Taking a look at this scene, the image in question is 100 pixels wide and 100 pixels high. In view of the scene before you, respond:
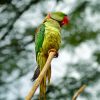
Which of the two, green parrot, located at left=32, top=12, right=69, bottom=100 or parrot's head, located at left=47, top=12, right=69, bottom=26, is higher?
parrot's head, located at left=47, top=12, right=69, bottom=26

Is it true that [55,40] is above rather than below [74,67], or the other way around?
below

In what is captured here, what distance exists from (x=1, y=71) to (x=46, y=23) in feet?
8.87

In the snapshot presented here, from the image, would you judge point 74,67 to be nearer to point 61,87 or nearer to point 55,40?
point 61,87

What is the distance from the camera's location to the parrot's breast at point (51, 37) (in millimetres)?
1010

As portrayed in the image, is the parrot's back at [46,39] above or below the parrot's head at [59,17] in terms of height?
below

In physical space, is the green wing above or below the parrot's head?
below

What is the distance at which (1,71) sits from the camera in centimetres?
373

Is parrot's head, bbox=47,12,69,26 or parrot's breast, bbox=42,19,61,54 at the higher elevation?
parrot's head, bbox=47,12,69,26

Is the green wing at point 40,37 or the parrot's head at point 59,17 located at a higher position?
the parrot's head at point 59,17

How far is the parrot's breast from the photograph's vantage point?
1.01 m

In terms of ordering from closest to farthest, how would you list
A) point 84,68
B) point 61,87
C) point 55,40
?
point 55,40 < point 61,87 < point 84,68

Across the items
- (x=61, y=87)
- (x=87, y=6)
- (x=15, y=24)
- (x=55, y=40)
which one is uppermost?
(x=87, y=6)

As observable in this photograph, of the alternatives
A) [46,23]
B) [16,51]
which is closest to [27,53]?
[16,51]

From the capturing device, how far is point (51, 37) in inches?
40.7
